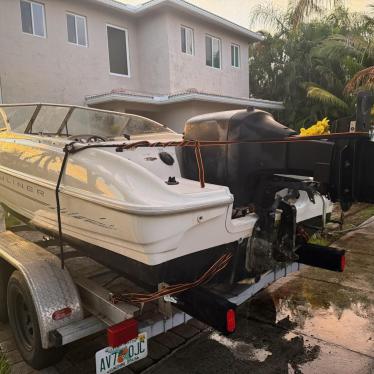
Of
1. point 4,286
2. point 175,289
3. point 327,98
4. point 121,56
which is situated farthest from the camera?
point 327,98

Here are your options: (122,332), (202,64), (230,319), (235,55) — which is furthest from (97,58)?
(230,319)

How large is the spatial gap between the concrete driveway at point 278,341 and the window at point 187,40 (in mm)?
11002

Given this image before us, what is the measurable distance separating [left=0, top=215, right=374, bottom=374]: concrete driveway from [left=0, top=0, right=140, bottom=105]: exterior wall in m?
8.24

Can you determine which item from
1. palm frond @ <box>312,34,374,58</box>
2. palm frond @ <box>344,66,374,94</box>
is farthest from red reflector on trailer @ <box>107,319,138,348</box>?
palm frond @ <box>312,34,374,58</box>

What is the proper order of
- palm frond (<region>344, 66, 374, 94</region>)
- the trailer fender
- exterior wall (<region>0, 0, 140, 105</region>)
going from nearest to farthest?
the trailer fender → exterior wall (<region>0, 0, 140, 105</region>) → palm frond (<region>344, 66, 374, 94</region>)

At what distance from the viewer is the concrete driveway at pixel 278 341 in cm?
292

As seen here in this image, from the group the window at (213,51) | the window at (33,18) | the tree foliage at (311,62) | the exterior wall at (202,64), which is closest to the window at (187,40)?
the exterior wall at (202,64)

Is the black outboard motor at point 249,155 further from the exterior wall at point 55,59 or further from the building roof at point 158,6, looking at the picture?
the building roof at point 158,6

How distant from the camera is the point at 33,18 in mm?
10367

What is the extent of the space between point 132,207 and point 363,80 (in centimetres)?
1066

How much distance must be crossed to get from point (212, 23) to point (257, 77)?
6660 millimetres

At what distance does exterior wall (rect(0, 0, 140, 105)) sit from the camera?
986cm

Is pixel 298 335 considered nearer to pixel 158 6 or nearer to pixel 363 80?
pixel 363 80

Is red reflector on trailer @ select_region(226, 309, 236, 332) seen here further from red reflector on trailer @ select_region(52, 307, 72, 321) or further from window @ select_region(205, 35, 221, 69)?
window @ select_region(205, 35, 221, 69)
